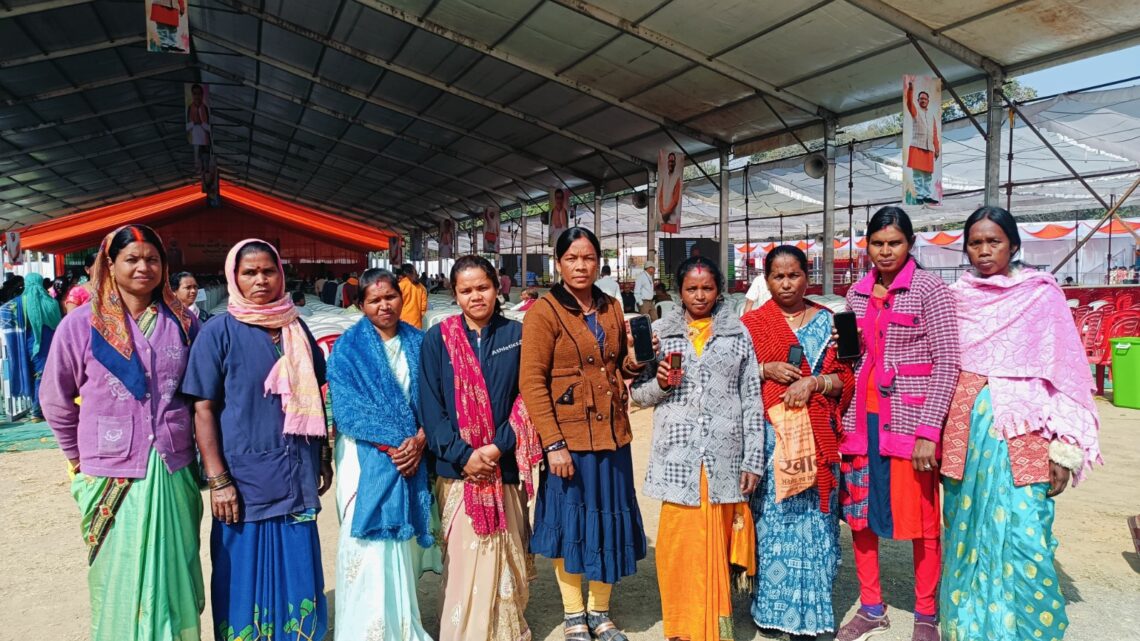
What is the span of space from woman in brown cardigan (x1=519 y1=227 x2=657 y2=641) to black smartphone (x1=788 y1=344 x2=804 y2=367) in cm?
56

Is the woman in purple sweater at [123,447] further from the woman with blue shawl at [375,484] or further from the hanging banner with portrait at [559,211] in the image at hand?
the hanging banner with portrait at [559,211]

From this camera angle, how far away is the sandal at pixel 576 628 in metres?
2.51

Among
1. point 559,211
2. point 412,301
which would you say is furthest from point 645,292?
point 412,301

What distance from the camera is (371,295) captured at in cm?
239

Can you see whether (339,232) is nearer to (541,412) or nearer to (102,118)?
(102,118)

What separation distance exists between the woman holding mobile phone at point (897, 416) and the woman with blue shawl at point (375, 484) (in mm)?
1610

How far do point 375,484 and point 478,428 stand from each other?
0.39 m

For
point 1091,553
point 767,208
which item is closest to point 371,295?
point 1091,553

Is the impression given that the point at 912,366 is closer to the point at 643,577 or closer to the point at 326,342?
the point at 643,577

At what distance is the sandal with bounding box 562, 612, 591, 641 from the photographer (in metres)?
2.51

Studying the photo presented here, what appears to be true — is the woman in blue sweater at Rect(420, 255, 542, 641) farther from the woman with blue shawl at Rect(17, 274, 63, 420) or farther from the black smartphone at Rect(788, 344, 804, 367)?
the woman with blue shawl at Rect(17, 274, 63, 420)

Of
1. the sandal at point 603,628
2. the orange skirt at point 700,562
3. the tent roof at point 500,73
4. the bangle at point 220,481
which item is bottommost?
the sandal at point 603,628

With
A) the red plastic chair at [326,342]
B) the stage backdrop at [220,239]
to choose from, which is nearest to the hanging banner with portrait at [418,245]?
the stage backdrop at [220,239]

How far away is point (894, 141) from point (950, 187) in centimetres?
294
